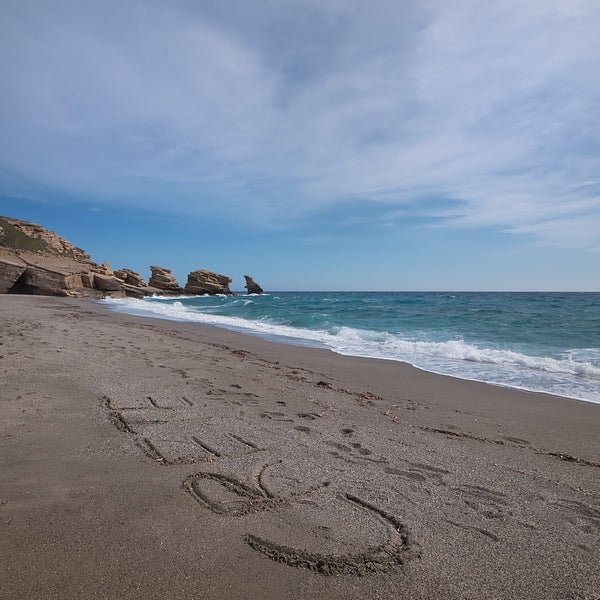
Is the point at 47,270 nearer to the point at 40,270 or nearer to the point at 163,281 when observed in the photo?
the point at 40,270

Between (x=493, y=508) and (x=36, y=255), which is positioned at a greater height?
(x=36, y=255)

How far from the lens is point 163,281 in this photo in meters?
60.9

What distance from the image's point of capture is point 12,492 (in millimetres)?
2408

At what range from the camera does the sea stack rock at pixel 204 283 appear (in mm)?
70688

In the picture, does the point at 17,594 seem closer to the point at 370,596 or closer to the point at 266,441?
the point at 370,596

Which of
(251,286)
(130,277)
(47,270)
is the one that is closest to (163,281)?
(130,277)

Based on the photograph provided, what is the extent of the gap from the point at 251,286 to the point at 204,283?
15.0 meters

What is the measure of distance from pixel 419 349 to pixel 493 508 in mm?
9488

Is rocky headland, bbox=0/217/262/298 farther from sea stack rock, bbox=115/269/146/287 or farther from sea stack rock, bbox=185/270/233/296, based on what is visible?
sea stack rock, bbox=185/270/233/296

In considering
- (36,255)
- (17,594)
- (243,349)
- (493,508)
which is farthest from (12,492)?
(36,255)

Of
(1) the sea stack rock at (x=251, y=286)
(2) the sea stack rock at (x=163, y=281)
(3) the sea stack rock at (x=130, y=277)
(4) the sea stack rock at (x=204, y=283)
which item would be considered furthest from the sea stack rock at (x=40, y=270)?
(1) the sea stack rock at (x=251, y=286)

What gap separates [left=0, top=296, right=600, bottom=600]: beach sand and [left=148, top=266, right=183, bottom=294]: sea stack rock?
5805 cm

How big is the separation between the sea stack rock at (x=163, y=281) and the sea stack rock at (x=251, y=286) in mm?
22484

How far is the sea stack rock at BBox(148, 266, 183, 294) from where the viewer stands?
2387 inches
